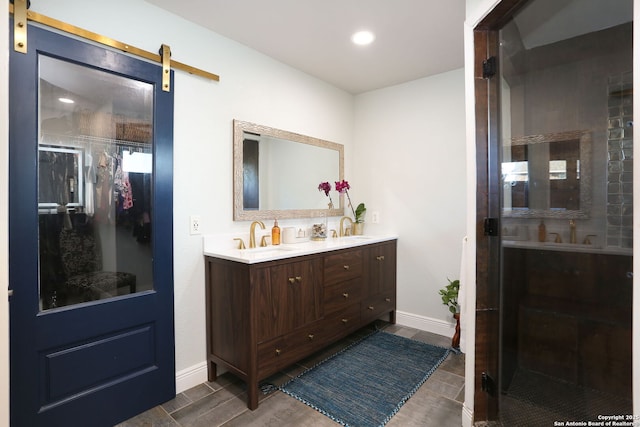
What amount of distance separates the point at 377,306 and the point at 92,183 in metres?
2.43

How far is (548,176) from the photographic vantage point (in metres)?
1.49

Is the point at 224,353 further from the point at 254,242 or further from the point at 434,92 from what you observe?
the point at 434,92

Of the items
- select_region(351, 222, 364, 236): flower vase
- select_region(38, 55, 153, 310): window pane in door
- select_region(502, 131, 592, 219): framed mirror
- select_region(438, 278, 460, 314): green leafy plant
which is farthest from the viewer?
select_region(351, 222, 364, 236): flower vase

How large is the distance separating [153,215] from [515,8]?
222 cm

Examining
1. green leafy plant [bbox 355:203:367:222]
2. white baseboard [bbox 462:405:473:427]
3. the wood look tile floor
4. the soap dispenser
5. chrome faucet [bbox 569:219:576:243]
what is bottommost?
the wood look tile floor

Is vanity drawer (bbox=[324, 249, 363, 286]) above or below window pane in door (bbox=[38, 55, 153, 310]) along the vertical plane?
below

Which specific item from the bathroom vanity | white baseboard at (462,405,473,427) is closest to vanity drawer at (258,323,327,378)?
the bathroom vanity

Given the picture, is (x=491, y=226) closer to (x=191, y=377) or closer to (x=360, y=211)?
(x=360, y=211)

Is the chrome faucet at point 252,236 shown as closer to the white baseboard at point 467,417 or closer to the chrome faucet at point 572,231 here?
the white baseboard at point 467,417

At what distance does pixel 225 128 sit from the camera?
2369 mm

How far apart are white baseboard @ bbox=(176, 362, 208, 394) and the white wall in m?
1.97

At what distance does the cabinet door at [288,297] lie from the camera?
6.59ft

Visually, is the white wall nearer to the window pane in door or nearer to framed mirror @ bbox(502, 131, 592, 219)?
framed mirror @ bbox(502, 131, 592, 219)

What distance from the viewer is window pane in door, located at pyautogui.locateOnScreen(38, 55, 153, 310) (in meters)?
1.62
